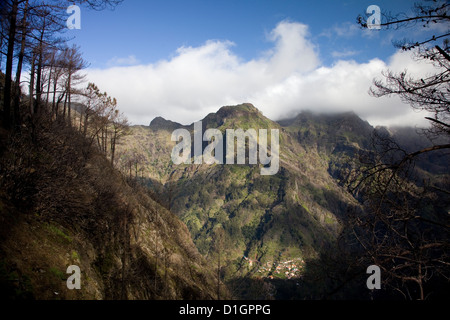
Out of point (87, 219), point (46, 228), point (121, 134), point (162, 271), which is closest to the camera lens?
point (46, 228)

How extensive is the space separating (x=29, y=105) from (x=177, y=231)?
33.9 meters

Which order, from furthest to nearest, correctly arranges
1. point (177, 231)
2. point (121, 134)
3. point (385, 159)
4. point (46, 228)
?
point (177, 231), point (121, 134), point (46, 228), point (385, 159)

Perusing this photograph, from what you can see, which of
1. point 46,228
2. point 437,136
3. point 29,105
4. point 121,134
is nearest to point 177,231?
point 121,134

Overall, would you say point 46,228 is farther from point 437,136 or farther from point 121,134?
point 121,134

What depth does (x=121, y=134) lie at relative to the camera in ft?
128

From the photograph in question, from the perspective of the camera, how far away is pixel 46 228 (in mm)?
9953
